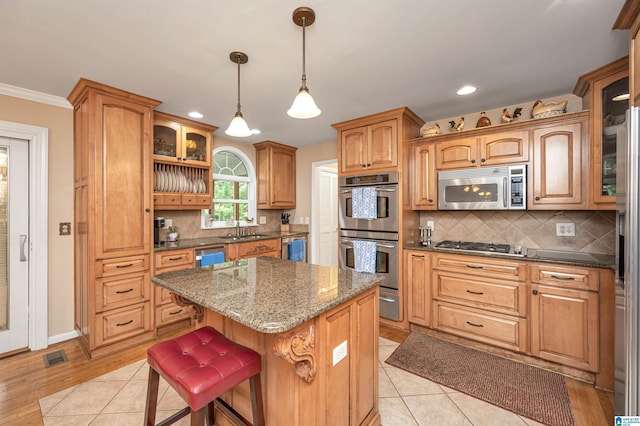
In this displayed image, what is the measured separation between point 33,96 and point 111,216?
139cm

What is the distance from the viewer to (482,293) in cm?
266

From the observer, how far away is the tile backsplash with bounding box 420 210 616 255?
2576 mm

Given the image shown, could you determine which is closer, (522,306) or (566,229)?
(522,306)

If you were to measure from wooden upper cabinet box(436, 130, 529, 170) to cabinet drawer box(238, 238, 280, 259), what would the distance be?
2609 millimetres

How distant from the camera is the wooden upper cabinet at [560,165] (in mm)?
2410

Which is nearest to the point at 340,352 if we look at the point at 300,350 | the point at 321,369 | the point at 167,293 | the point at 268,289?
the point at 321,369

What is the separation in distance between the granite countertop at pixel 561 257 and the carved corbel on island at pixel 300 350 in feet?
7.15

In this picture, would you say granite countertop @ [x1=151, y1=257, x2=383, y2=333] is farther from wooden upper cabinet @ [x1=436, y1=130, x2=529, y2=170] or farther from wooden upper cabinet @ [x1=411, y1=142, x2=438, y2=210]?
wooden upper cabinet @ [x1=436, y1=130, x2=529, y2=170]

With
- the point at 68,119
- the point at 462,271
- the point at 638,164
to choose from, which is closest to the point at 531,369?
the point at 462,271

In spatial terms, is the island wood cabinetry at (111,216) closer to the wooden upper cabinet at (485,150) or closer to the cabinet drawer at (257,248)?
the cabinet drawer at (257,248)

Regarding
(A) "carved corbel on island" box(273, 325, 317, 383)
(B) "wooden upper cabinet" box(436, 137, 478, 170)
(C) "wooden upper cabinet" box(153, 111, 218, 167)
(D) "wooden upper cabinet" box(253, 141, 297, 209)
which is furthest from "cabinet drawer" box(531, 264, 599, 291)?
(C) "wooden upper cabinet" box(153, 111, 218, 167)

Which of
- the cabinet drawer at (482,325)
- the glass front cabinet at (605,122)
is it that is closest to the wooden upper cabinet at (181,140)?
the cabinet drawer at (482,325)

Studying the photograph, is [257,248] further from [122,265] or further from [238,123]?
[238,123]

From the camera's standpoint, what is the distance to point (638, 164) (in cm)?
128
